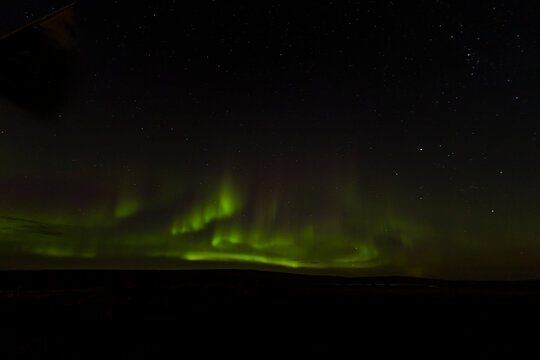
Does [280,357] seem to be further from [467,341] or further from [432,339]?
[467,341]

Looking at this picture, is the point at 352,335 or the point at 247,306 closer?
the point at 352,335

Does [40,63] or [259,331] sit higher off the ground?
[40,63]

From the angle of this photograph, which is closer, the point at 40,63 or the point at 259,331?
the point at 40,63

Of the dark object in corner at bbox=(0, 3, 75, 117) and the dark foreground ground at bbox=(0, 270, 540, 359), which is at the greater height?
the dark object in corner at bbox=(0, 3, 75, 117)

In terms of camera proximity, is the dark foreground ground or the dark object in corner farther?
the dark foreground ground

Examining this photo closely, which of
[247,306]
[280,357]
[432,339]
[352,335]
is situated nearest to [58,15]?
[280,357]

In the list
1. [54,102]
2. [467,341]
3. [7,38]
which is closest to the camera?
[7,38]

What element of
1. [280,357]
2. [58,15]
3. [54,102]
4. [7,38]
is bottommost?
[280,357]

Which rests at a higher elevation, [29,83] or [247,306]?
[29,83]

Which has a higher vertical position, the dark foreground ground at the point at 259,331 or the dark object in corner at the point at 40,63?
the dark object in corner at the point at 40,63

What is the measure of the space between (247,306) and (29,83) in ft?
40.0

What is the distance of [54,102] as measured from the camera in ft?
8.85

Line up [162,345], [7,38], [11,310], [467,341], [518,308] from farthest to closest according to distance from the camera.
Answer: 1. [518,308]
2. [11,310]
3. [467,341]
4. [162,345]
5. [7,38]

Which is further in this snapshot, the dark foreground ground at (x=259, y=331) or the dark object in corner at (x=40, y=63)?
the dark foreground ground at (x=259, y=331)
